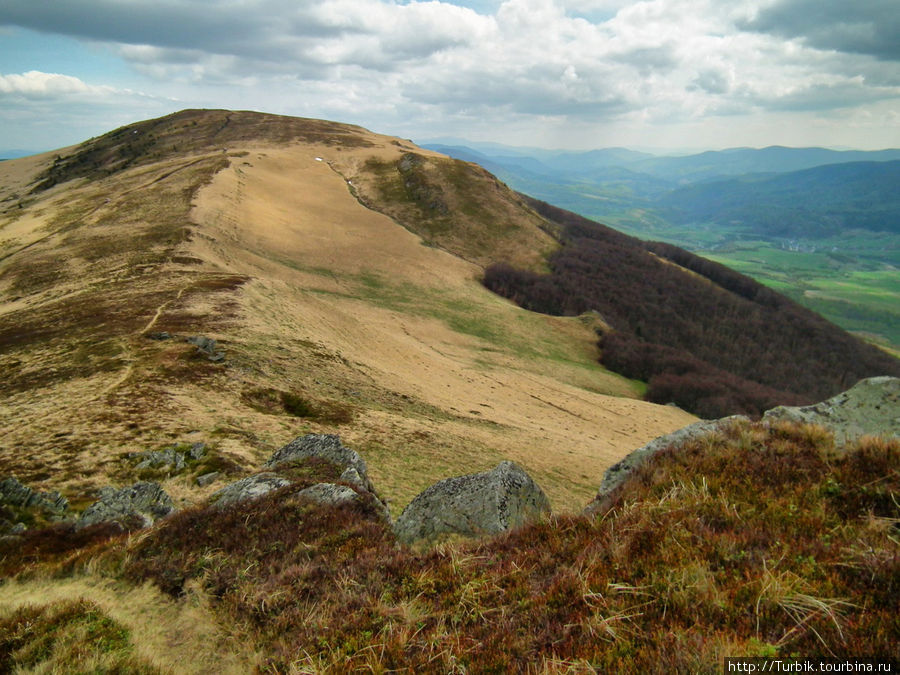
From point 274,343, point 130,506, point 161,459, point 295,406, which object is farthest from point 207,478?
point 274,343

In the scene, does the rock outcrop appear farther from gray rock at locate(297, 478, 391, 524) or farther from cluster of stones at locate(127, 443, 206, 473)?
cluster of stones at locate(127, 443, 206, 473)

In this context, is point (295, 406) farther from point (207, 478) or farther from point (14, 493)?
point (14, 493)

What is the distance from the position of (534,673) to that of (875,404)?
44.0ft

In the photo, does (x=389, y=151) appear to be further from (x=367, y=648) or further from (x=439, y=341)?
(x=367, y=648)

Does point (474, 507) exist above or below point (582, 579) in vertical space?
below

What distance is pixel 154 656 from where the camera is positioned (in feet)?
18.4

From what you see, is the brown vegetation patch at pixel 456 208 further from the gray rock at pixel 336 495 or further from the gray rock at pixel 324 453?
the gray rock at pixel 336 495

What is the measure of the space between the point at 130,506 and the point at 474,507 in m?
9.30

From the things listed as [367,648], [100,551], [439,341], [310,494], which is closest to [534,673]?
[367,648]

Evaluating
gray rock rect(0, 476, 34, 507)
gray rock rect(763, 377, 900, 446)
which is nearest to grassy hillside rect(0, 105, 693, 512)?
gray rock rect(0, 476, 34, 507)

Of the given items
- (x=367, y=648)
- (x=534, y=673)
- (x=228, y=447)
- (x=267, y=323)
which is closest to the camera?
(x=534, y=673)

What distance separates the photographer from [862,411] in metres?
12.0

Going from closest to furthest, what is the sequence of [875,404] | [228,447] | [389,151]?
[875,404], [228,447], [389,151]

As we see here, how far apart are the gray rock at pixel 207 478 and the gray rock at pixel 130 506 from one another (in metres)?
1.51
